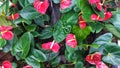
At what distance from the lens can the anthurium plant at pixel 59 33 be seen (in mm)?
897

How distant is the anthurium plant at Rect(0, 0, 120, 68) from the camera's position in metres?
0.90

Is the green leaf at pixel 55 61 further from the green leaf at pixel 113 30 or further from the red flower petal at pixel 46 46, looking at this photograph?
the green leaf at pixel 113 30

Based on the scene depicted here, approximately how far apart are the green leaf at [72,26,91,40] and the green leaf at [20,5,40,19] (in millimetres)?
150

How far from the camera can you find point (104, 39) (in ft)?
3.07

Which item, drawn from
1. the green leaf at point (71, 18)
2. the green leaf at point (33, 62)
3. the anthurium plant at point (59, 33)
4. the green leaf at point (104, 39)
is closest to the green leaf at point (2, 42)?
the anthurium plant at point (59, 33)

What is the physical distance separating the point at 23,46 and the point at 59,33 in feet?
0.46

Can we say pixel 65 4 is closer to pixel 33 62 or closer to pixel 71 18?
pixel 71 18

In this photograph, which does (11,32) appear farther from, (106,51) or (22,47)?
(106,51)

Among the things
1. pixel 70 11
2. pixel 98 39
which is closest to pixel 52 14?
pixel 70 11

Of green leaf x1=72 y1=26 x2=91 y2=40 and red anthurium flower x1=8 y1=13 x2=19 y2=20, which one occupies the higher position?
red anthurium flower x1=8 y1=13 x2=19 y2=20

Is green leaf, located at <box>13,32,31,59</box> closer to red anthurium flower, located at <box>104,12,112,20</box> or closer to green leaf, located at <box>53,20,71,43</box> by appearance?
green leaf, located at <box>53,20,71,43</box>

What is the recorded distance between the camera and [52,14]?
0.98 m

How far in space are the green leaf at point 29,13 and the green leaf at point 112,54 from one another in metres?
0.29

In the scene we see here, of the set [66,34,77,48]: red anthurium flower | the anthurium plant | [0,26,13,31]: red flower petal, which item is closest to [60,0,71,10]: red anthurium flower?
the anthurium plant
